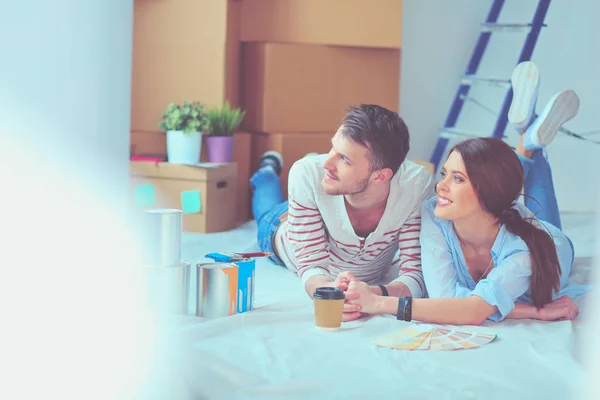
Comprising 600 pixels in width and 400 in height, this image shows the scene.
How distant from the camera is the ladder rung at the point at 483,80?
355 centimetres

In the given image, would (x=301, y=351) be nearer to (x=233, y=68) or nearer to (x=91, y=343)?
(x=91, y=343)

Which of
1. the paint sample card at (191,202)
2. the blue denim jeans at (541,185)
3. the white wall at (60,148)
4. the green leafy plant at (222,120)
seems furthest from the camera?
the green leafy plant at (222,120)

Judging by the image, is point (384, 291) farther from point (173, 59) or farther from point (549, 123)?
point (173, 59)

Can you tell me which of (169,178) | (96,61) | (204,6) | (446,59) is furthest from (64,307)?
(446,59)

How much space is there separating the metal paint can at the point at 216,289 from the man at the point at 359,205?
0.19 meters

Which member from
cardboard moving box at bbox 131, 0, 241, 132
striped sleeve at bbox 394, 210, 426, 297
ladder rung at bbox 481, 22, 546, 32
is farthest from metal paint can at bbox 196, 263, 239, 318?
ladder rung at bbox 481, 22, 546, 32

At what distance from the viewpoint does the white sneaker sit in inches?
89.1

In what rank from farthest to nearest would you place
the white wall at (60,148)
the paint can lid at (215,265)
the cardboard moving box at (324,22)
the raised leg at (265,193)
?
the cardboard moving box at (324,22), the raised leg at (265,193), the paint can lid at (215,265), the white wall at (60,148)

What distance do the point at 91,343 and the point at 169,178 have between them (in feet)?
6.05

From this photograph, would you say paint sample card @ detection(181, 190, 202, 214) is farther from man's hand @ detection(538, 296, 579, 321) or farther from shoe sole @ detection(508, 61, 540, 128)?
man's hand @ detection(538, 296, 579, 321)

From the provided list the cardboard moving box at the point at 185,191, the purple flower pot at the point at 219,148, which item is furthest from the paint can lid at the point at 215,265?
the purple flower pot at the point at 219,148

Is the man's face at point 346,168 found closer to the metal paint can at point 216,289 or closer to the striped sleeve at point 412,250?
the striped sleeve at point 412,250

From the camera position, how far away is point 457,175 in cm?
170

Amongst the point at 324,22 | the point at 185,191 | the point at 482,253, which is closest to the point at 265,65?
the point at 324,22
